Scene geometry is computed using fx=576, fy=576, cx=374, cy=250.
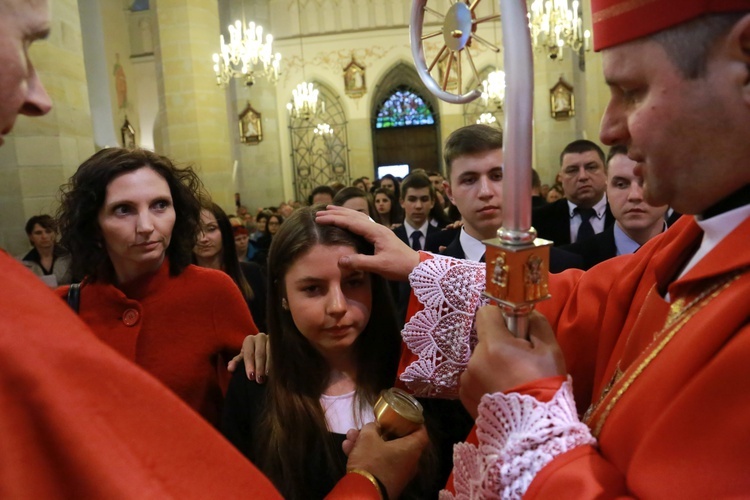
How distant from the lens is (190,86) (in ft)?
28.8

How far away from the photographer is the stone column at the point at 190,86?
28.5ft

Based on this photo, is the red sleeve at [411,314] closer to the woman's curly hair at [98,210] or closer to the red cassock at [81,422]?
the red cassock at [81,422]

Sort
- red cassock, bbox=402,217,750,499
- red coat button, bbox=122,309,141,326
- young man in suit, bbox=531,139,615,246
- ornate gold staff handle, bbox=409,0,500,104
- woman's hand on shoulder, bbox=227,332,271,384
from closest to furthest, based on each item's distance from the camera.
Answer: red cassock, bbox=402,217,750,499, ornate gold staff handle, bbox=409,0,500,104, woman's hand on shoulder, bbox=227,332,271,384, red coat button, bbox=122,309,141,326, young man in suit, bbox=531,139,615,246

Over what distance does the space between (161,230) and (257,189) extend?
1322 centimetres

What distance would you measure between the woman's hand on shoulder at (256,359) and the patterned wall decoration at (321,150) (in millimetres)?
15752

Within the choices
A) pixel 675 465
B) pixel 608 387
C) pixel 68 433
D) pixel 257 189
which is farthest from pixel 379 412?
pixel 257 189

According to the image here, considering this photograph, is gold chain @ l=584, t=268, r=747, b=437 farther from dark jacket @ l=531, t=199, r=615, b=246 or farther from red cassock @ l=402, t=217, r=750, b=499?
dark jacket @ l=531, t=199, r=615, b=246

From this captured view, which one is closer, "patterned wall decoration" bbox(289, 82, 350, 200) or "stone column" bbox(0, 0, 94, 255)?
"stone column" bbox(0, 0, 94, 255)

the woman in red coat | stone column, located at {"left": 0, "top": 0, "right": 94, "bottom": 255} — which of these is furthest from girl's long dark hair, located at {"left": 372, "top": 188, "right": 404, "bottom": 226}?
the woman in red coat

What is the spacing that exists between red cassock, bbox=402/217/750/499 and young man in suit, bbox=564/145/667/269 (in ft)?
6.23

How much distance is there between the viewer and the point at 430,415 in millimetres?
1674

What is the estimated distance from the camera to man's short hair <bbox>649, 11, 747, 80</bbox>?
77cm

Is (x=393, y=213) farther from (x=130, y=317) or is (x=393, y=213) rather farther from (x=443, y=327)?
(x=443, y=327)

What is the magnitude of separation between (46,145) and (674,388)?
17.9ft
